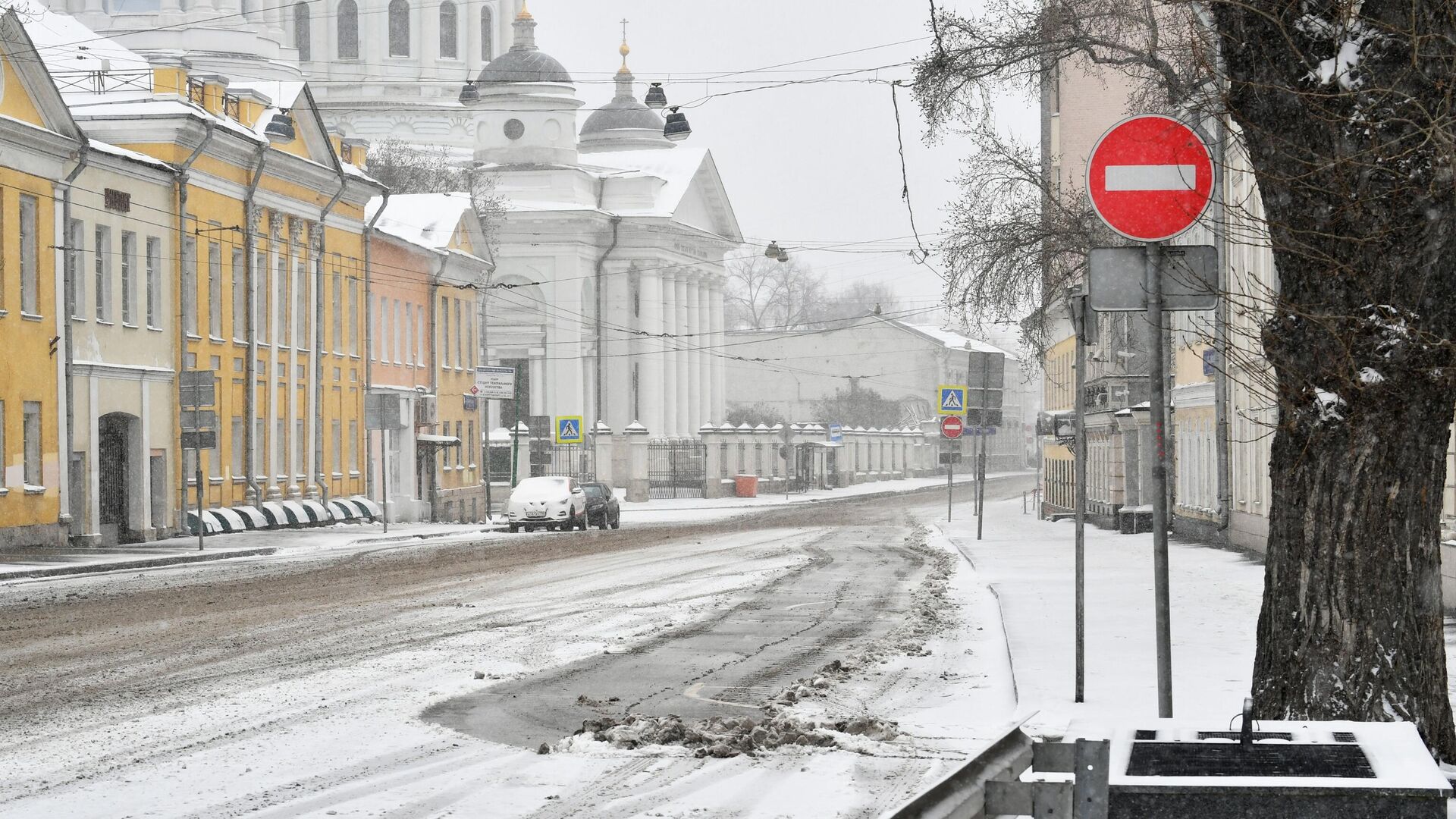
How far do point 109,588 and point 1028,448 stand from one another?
425ft

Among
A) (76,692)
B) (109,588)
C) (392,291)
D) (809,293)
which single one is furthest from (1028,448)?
(76,692)

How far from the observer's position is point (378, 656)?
1402 cm

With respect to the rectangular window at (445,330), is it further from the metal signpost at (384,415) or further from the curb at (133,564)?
the curb at (133,564)

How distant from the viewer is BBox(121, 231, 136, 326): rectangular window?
120 ft

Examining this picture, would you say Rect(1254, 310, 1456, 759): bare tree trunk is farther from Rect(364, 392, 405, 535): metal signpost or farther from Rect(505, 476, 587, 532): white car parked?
Rect(505, 476, 587, 532): white car parked

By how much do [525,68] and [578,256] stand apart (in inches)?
351

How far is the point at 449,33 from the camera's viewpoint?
10656cm

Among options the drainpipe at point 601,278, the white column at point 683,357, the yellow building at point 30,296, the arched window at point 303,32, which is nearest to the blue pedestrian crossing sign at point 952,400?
the yellow building at point 30,296

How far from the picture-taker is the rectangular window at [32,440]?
3306 cm

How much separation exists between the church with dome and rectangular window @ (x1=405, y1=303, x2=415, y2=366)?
2933cm

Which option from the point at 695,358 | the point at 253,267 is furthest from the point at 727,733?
the point at 695,358

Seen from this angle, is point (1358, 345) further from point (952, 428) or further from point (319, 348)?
point (319, 348)

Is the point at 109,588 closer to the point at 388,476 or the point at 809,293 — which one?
the point at 388,476

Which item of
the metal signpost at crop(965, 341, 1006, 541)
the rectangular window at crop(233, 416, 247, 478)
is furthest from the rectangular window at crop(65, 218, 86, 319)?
the metal signpost at crop(965, 341, 1006, 541)
